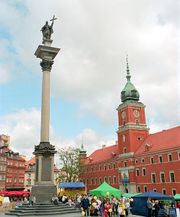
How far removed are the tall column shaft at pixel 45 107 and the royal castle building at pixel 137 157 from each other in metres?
34.3

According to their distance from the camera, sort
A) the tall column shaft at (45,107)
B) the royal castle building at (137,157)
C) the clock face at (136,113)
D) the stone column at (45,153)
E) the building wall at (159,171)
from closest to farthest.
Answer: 1. the stone column at (45,153)
2. the tall column shaft at (45,107)
3. the building wall at (159,171)
4. the royal castle building at (137,157)
5. the clock face at (136,113)

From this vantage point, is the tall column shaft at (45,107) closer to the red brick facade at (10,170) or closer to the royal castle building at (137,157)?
the royal castle building at (137,157)

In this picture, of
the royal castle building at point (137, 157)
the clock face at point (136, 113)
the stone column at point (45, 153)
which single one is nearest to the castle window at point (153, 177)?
the royal castle building at point (137, 157)

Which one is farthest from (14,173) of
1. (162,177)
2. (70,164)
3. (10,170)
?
(162,177)

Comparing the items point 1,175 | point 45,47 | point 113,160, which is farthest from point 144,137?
point 45,47

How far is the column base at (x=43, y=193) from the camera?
902 inches

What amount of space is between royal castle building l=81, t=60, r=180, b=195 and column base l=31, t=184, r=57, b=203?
34.1 m

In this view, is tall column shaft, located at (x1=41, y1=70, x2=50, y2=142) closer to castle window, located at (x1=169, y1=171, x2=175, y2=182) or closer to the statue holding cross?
the statue holding cross

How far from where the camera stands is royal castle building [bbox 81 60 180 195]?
176 ft

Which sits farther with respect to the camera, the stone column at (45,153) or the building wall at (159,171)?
the building wall at (159,171)

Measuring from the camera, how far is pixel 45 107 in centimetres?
2597

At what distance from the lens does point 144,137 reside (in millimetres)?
68250

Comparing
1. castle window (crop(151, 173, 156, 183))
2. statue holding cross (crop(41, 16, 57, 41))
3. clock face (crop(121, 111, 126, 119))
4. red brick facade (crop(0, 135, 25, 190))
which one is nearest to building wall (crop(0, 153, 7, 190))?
red brick facade (crop(0, 135, 25, 190))

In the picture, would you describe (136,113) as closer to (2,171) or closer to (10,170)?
(10,170)
